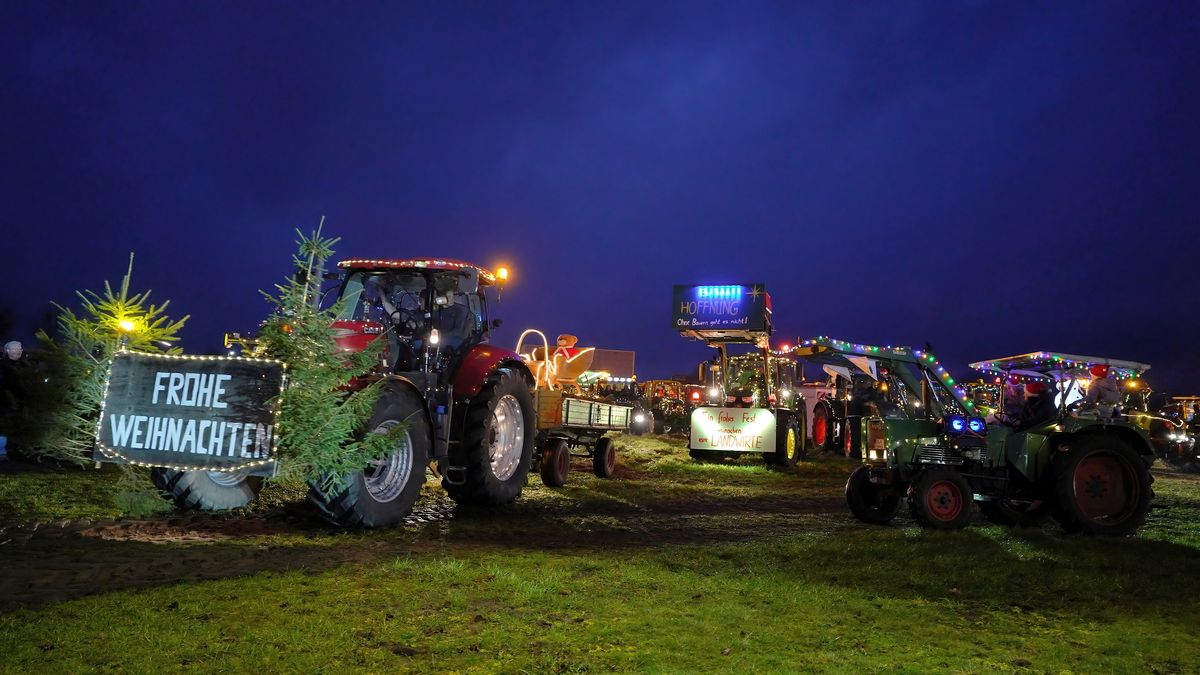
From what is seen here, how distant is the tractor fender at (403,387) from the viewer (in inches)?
284

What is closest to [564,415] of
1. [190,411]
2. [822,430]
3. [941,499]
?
[941,499]

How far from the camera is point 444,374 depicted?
9.16 meters

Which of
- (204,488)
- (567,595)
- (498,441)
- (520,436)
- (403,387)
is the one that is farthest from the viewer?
(520,436)

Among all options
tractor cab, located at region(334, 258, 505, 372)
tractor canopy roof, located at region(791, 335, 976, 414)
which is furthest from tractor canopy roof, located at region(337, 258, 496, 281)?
tractor canopy roof, located at region(791, 335, 976, 414)

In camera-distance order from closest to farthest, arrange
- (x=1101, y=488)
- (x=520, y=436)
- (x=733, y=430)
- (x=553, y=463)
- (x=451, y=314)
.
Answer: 1. (x=1101, y=488)
2. (x=451, y=314)
3. (x=520, y=436)
4. (x=553, y=463)
5. (x=733, y=430)

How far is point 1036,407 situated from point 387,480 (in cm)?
700

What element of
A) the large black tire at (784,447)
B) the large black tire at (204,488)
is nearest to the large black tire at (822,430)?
the large black tire at (784,447)

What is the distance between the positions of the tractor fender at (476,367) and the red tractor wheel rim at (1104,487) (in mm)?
6433

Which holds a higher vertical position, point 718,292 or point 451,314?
point 718,292

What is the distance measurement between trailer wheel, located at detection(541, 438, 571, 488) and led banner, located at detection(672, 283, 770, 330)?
687cm

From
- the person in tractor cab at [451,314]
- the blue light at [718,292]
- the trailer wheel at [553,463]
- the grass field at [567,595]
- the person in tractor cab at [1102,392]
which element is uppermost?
the blue light at [718,292]

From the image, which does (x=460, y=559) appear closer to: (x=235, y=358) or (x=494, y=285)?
(x=235, y=358)

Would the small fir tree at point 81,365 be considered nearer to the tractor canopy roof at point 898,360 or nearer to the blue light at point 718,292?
the tractor canopy roof at point 898,360

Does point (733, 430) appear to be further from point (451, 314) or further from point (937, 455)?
point (451, 314)
